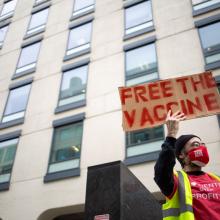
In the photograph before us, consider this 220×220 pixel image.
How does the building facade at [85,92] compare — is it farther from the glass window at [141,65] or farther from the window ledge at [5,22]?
the window ledge at [5,22]

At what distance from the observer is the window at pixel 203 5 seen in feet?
38.1

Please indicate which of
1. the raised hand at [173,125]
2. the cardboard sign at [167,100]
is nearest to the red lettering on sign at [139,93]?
the cardboard sign at [167,100]

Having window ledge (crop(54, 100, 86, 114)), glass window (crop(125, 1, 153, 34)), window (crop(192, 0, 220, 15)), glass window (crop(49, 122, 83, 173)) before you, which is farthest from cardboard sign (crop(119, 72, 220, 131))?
glass window (crop(125, 1, 153, 34))

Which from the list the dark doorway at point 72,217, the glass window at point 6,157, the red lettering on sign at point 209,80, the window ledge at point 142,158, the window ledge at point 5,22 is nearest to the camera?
the red lettering on sign at point 209,80

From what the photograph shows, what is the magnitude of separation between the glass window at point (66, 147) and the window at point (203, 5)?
6.26 meters

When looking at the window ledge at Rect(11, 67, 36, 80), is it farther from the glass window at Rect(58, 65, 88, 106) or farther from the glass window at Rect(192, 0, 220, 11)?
the glass window at Rect(192, 0, 220, 11)

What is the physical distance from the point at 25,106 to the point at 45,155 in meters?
3.07

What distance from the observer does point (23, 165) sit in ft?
36.8

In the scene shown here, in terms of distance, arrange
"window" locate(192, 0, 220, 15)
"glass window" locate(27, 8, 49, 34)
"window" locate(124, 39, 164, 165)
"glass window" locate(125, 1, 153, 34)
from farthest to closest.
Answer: "glass window" locate(27, 8, 49, 34) → "glass window" locate(125, 1, 153, 34) → "window" locate(192, 0, 220, 15) → "window" locate(124, 39, 164, 165)

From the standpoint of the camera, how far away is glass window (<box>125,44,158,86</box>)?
11344 mm

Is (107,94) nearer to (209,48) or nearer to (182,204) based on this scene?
(209,48)

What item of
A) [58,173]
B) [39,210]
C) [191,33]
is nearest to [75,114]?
[58,173]

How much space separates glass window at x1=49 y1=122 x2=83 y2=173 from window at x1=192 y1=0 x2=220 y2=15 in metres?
6.26

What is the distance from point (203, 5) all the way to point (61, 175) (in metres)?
8.37
